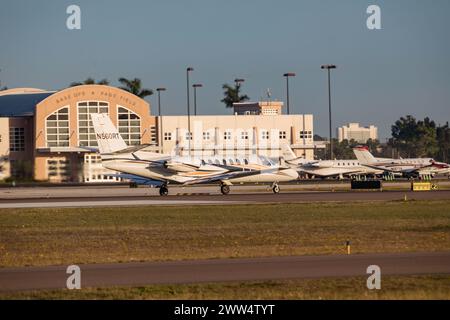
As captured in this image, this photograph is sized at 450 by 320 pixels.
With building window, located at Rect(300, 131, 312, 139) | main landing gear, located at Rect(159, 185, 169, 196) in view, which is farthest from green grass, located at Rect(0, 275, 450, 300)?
building window, located at Rect(300, 131, 312, 139)

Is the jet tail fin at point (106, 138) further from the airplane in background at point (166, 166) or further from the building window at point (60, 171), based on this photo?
the building window at point (60, 171)

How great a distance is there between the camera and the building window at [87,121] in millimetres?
103250

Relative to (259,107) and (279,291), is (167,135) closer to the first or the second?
(259,107)

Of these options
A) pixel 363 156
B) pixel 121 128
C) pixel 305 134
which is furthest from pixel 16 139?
pixel 363 156

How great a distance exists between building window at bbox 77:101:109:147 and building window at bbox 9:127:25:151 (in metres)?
6.29

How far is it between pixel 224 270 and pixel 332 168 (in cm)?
8307

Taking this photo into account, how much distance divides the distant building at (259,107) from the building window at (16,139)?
129 feet

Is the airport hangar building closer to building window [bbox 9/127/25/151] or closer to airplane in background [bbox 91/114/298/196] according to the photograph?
building window [bbox 9/127/25/151]

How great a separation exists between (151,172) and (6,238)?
33380mm

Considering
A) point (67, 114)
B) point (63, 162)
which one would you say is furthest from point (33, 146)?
point (63, 162)

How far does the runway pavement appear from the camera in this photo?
23938mm

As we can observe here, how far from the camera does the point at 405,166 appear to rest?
108 metres

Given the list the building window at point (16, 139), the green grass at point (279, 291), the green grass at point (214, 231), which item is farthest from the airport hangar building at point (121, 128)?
the green grass at point (279, 291)
